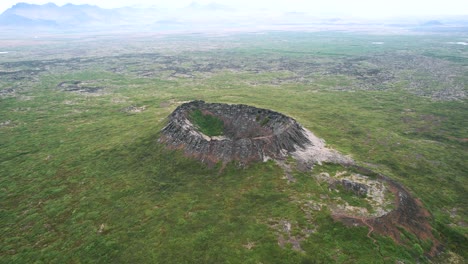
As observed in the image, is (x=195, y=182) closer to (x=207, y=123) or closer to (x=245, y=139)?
(x=245, y=139)

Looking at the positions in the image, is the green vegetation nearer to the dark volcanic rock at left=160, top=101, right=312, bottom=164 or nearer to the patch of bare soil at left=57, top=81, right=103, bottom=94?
the dark volcanic rock at left=160, top=101, right=312, bottom=164

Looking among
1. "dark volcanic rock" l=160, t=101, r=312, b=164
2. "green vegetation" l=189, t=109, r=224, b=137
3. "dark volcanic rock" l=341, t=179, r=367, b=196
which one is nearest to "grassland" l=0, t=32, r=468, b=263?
"dark volcanic rock" l=160, t=101, r=312, b=164

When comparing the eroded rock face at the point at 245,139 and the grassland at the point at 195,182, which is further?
the eroded rock face at the point at 245,139

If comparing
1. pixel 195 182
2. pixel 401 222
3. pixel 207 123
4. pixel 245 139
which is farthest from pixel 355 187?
pixel 207 123

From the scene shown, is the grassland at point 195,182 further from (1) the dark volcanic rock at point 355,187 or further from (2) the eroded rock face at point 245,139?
(1) the dark volcanic rock at point 355,187

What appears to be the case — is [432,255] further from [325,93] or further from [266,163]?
[325,93]

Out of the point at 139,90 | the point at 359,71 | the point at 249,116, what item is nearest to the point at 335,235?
the point at 249,116

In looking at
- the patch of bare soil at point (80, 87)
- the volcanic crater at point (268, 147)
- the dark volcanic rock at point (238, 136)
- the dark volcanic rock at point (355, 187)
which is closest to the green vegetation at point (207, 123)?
the volcanic crater at point (268, 147)
